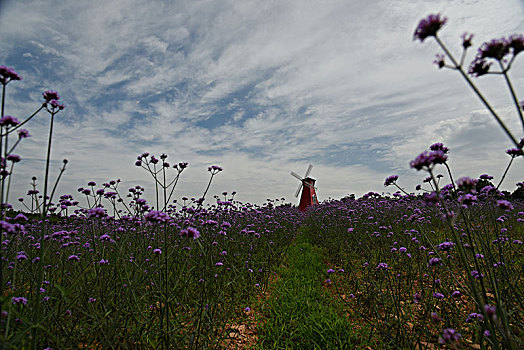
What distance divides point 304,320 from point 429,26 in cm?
330

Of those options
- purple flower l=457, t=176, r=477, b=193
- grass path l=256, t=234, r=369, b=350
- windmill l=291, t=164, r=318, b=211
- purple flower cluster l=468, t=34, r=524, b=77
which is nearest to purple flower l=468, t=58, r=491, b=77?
purple flower cluster l=468, t=34, r=524, b=77

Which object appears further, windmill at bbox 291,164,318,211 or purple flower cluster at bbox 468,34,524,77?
windmill at bbox 291,164,318,211

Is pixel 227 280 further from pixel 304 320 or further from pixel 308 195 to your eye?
pixel 308 195

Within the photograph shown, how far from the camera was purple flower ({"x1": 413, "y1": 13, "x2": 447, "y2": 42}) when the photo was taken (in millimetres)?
1445

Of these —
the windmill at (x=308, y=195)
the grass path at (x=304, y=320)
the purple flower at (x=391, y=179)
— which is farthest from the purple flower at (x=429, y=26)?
the windmill at (x=308, y=195)

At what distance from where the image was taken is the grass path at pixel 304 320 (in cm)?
301

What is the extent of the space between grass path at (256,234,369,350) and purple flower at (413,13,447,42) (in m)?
2.75

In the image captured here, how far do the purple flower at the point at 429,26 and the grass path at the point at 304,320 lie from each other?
9.04 feet

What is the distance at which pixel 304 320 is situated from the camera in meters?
3.47

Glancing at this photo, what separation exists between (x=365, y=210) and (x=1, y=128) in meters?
9.20

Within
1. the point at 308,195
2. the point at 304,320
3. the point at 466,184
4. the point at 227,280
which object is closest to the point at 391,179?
the point at 466,184

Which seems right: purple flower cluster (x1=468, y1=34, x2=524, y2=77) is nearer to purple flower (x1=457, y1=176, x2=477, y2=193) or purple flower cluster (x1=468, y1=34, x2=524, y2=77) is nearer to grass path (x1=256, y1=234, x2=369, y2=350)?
purple flower (x1=457, y1=176, x2=477, y2=193)

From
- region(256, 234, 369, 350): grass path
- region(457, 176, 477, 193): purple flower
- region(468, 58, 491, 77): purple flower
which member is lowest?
region(256, 234, 369, 350): grass path

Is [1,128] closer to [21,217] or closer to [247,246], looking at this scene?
[21,217]
